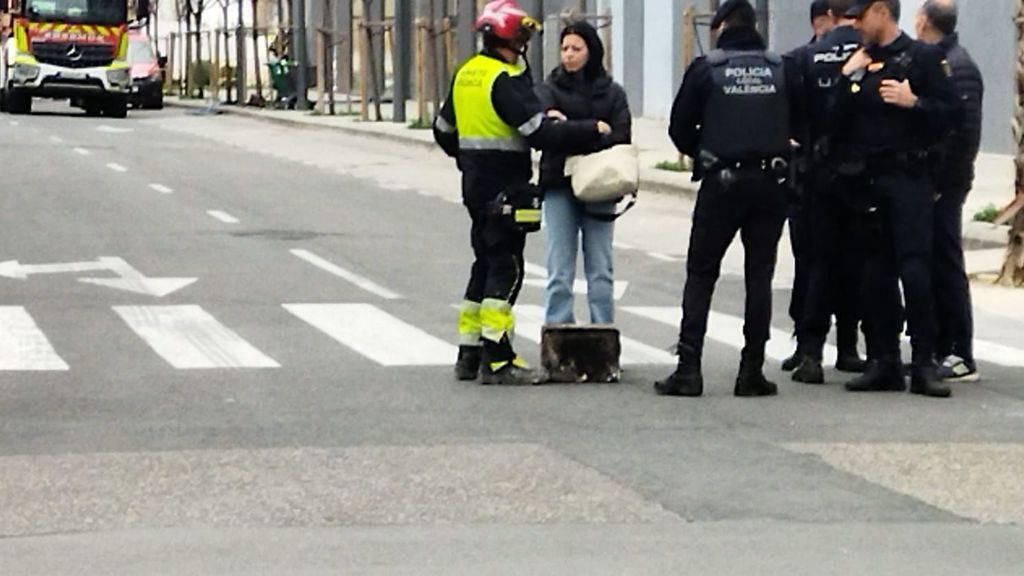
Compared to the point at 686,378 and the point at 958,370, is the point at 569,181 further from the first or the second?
the point at 958,370

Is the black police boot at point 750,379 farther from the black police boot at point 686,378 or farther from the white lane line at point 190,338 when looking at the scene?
the white lane line at point 190,338

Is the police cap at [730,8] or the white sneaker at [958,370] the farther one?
the white sneaker at [958,370]

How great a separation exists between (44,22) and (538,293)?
3473 centimetres

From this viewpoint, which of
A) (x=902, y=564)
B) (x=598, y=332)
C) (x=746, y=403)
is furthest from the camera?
(x=598, y=332)

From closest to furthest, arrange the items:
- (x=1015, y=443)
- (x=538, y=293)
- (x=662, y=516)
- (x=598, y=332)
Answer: (x=662, y=516) → (x=1015, y=443) → (x=598, y=332) → (x=538, y=293)

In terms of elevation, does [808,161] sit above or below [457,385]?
above

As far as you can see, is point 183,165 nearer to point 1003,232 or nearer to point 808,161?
point 1003,232

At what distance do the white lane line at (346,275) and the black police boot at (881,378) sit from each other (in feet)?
16.0

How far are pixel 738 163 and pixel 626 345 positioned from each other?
95.4 inches

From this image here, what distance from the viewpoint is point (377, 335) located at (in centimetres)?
1425

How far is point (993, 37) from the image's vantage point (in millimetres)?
31234

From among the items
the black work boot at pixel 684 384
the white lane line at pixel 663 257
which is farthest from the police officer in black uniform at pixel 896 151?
the white lane line at pixel 663 257

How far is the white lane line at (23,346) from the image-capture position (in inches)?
505

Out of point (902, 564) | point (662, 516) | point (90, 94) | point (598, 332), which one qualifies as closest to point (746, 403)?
point (598, 332)
